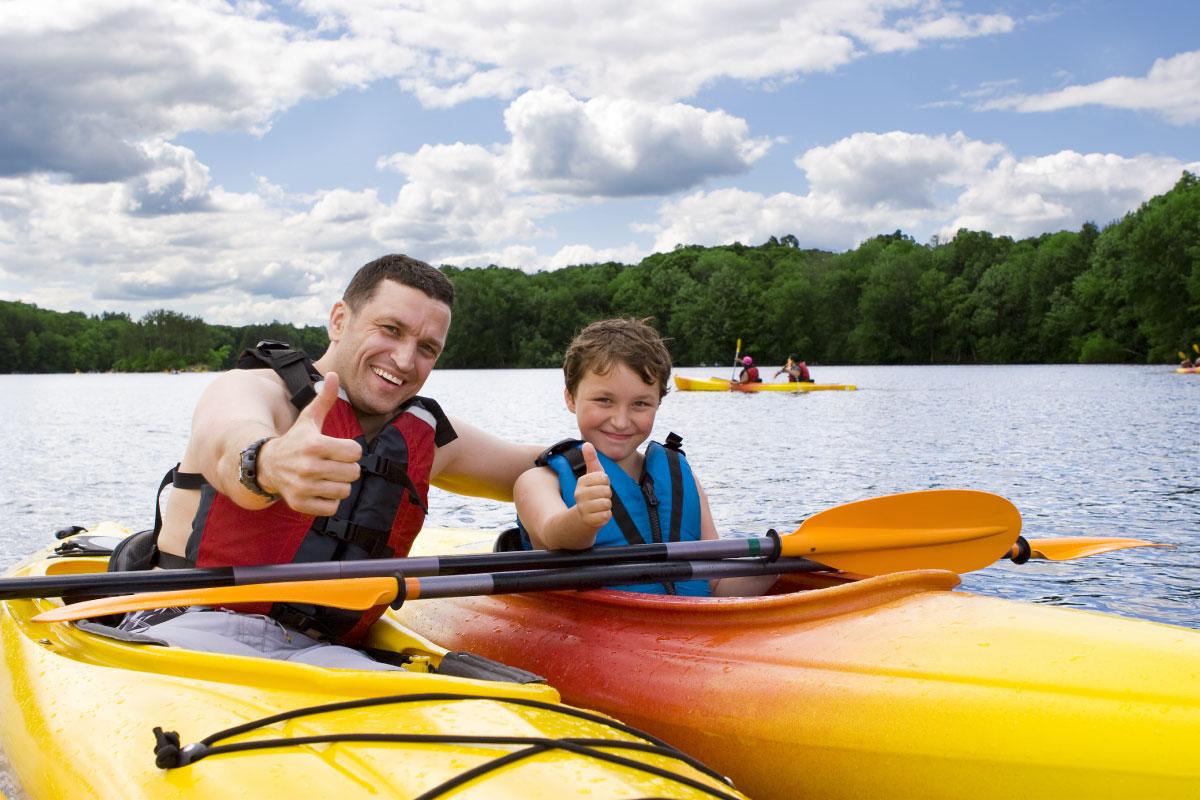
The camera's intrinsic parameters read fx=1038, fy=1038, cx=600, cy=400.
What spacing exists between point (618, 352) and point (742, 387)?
941 inches

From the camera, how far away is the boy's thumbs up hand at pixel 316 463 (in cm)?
215

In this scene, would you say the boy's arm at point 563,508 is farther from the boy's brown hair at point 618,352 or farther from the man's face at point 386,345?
the man's face at point 386,345

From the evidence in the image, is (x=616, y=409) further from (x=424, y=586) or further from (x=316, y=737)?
(x=316, y=737)

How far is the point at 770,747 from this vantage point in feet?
9.11

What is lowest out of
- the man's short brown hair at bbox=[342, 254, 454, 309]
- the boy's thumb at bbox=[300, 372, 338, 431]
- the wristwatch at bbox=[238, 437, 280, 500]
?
the wristwatch at bbox=[238, 437, 280, 500]

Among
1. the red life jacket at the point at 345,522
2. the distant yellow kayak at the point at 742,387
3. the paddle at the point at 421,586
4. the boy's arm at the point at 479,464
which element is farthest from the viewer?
the distant yellow kayak at the point at 742,387

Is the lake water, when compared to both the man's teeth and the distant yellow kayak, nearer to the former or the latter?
the distant yellow kayak

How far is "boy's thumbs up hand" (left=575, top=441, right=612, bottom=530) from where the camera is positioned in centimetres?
279

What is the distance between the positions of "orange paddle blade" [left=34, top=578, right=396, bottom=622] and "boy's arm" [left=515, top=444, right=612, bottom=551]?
22.8 inches

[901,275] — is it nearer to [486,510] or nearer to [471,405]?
[471,405]

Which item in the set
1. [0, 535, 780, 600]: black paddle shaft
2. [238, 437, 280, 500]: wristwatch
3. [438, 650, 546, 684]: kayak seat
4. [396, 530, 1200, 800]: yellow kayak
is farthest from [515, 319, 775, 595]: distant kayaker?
[238, 437, 280, 500]: wristwatch

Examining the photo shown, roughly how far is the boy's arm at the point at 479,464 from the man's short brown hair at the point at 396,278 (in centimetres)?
55

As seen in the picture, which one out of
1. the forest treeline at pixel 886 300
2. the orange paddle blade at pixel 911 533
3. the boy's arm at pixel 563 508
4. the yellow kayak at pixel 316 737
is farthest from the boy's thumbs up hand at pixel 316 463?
the forest treeline at pixel 886 300

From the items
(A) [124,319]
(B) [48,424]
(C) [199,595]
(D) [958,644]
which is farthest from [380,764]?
(A) [124,319]
